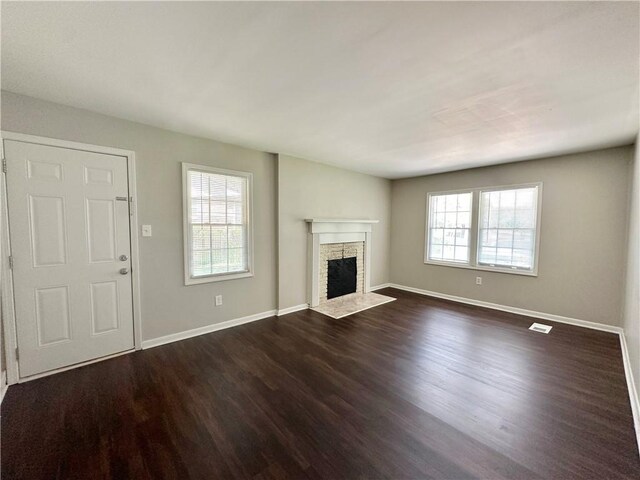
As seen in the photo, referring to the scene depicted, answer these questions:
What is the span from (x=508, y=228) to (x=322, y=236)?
318 cm

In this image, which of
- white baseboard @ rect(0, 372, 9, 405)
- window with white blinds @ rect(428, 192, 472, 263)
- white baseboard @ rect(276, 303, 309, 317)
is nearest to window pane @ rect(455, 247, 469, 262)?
window with white blinds @ rect(428, 192, 472, 263)

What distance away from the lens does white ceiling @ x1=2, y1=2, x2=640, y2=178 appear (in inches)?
53.2

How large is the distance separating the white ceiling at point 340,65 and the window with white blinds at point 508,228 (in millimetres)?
1334

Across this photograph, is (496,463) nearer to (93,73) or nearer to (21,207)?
(93,73)

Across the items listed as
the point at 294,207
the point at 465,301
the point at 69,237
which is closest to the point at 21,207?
the point at 69,237

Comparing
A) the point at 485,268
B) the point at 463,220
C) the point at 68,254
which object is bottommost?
the point at 485,268

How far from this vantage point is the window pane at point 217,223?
11.0 feet

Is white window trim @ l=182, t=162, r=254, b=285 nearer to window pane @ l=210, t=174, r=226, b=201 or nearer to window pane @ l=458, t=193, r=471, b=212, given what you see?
window pane @ l=210, t=174, r=226, b=201

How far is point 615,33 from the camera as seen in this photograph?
1427 millimetres

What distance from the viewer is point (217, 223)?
11.6 feet

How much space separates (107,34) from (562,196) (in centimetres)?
542

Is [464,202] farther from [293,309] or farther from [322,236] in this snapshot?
[293,309]

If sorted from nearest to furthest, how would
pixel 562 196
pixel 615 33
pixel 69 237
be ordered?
pixel 615 33 < pixel 69 237 < pixel 562 196

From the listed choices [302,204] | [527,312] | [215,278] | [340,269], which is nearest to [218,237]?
[215,278]
